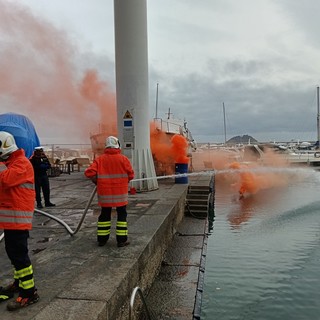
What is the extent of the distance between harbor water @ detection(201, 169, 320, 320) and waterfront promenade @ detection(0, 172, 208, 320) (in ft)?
2.03

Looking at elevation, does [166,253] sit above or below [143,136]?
below

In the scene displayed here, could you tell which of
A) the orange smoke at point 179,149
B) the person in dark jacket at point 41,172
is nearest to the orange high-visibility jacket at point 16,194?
the person in dark jacket at point 41,172

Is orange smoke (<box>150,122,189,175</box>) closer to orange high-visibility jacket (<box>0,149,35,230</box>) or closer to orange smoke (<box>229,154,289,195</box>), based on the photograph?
orange smoke (<box>229,154,289,195</box>)

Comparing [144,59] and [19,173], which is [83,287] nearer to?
[19,173]

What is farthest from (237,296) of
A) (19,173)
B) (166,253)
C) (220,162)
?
(220,162)

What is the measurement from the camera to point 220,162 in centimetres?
3184

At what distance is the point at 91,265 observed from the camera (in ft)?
15.6

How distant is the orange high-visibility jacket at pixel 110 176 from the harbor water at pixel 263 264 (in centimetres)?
230

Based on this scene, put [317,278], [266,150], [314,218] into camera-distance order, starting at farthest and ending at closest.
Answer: [266,150], [314,218], [317,278]

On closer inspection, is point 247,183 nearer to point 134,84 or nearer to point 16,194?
point 134,84

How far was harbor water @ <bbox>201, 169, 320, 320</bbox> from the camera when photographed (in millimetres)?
5977

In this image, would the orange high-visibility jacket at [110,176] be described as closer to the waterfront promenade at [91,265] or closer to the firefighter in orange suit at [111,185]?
the firefighter in orange suit at [111,185]

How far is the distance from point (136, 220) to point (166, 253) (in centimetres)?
100

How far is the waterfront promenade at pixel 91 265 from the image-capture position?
356 centimetres
